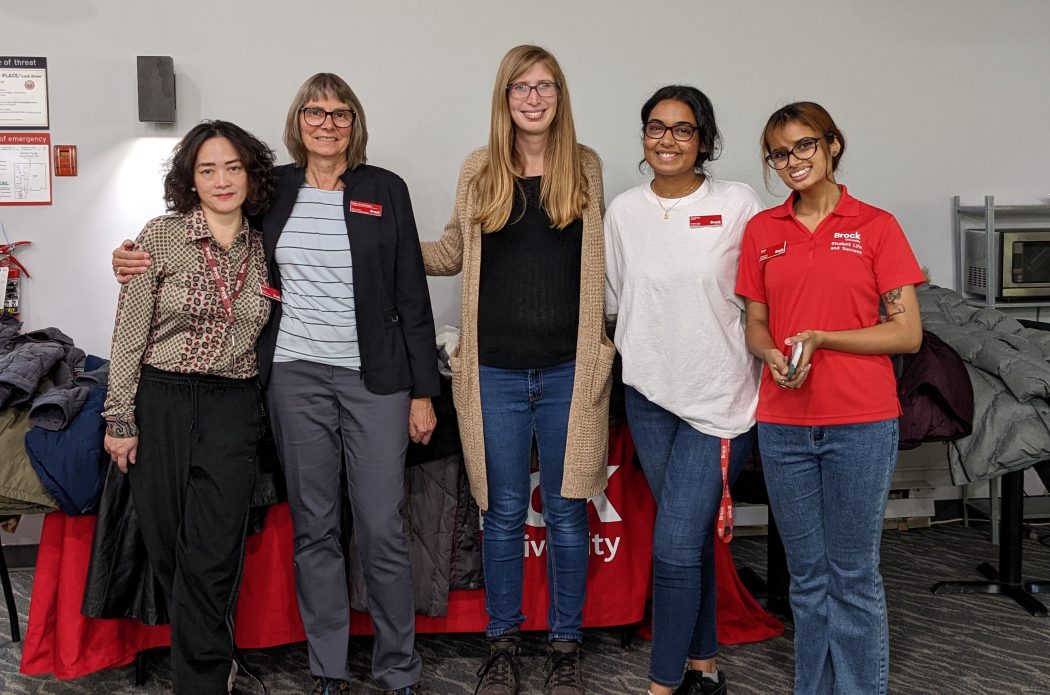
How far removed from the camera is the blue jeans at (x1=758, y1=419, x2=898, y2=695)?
6.73 feet

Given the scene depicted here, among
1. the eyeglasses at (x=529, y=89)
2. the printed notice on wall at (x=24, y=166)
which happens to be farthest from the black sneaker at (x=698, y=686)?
the printed notice on wall at (x=24, y=166)

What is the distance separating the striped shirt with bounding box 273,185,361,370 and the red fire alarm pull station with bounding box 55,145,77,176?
1717mm

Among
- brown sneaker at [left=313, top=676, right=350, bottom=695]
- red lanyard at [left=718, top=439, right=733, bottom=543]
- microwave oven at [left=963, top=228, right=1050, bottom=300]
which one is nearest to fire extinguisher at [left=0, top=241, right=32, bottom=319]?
brown sneaker at [left=313, top=676, right=350, bottom=695]

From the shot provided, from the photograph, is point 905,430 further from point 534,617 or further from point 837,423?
point 534,617

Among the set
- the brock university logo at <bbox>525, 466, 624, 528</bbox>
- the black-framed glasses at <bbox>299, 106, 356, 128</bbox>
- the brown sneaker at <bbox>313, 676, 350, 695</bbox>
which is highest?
the black-framed glasses at <bbox>299, 106, 356, 128</bbox>

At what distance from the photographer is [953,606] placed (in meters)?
3.20

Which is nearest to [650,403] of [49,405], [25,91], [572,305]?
[572,305]

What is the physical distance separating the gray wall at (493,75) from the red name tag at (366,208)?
138cm

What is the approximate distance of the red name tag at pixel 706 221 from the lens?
2221mm

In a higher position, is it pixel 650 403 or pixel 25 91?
pixel 25 91

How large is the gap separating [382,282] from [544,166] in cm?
53

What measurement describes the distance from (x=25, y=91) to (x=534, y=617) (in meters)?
2.78

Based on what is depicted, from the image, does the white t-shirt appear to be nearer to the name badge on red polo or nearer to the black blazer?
the name badge on red polo

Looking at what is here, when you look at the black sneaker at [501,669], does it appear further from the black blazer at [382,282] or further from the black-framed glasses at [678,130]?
the black-framed glasses at [678,130]
